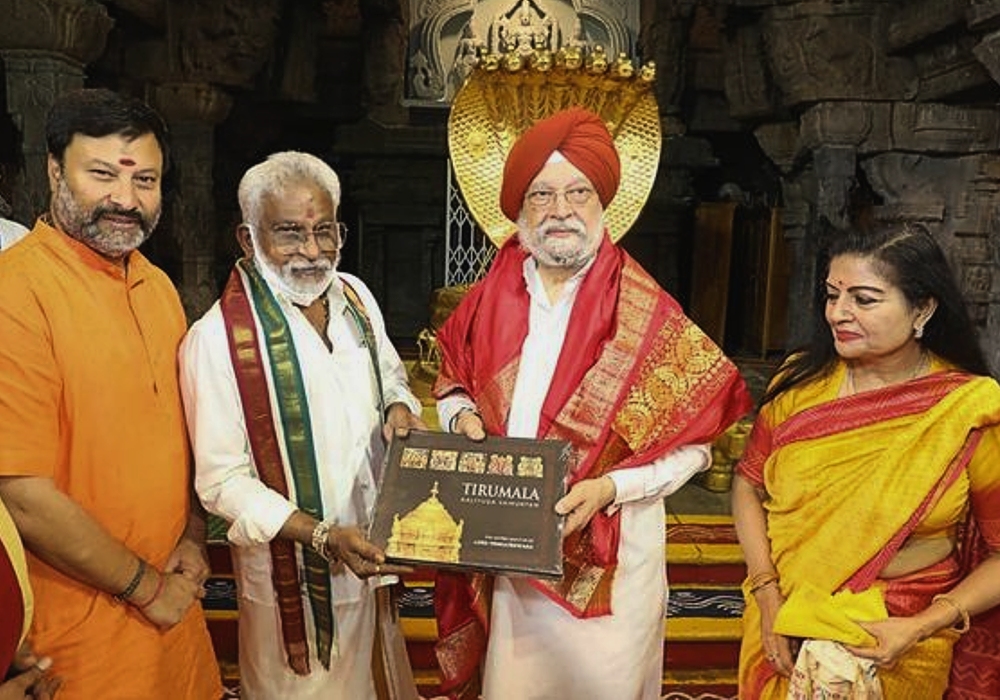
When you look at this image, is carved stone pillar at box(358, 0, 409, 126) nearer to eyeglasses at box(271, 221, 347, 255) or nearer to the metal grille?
the metal grille

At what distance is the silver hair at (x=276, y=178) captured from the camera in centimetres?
162

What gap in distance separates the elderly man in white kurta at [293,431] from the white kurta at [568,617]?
10.4 inches

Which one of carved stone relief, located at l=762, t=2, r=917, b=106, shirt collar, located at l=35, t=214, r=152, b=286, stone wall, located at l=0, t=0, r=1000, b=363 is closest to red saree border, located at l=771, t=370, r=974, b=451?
shirt collar, located at l=35, t=214, r=152, b=286

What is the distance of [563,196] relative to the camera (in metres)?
1.71

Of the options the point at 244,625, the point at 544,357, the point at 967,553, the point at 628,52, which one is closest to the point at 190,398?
the point at 244,625

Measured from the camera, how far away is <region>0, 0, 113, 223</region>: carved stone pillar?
3713mm

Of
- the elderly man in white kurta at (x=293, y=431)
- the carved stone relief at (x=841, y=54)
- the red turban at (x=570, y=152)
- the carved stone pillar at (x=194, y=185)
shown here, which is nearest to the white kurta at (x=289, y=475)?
the elderly man in white kurta at (x=293, y=431)

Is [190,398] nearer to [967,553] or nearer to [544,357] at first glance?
[544,357]

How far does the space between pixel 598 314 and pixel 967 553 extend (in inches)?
30.7

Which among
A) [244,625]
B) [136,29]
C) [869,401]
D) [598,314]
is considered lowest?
[244,625]

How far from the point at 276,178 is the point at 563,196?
0.54m

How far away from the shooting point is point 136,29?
18.4 ft

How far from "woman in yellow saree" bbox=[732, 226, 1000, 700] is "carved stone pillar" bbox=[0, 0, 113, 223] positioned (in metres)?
3.49

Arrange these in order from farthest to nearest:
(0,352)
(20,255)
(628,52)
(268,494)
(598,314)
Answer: (628,52)
(598,314)
(268,494)
(20,255)
(0,352)
